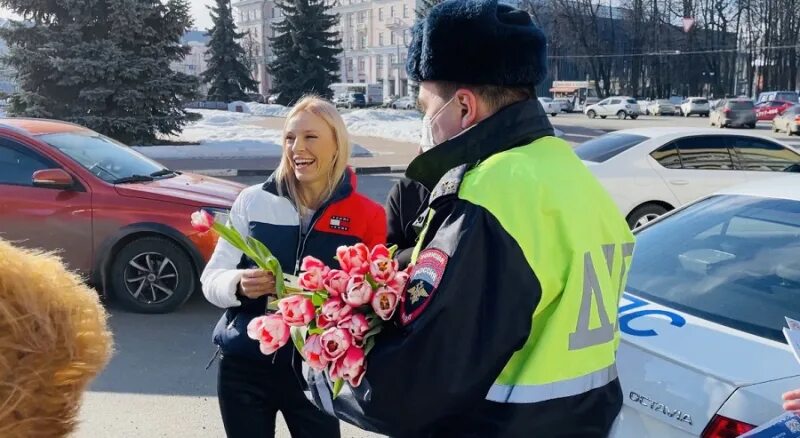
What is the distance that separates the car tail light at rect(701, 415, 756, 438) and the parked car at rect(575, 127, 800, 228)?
6.45 metres

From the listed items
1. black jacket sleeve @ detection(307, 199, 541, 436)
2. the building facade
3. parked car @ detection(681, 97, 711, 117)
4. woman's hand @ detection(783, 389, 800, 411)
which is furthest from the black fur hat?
the building facade

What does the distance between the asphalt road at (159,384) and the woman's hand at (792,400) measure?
2472 mm

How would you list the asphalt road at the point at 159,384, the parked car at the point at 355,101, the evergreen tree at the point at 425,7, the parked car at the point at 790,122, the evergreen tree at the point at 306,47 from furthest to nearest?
the parked car at the point at 355,101 < the evergreen tree at the point at 306,47 < the parked car at the point at 790,122 < the asphalt road at the point at 159,384 < the evergreen tree at the point at 425,7

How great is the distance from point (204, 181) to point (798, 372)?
551 cm

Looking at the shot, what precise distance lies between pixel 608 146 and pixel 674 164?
32.5 inches

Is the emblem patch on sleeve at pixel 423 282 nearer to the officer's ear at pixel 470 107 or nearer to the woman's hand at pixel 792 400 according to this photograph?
the officer's ear at pixel 470 107

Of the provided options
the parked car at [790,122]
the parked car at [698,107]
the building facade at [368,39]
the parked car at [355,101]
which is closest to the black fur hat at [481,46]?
the parked car at [790,122]

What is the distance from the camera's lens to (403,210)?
2.72m

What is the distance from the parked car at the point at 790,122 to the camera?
29.0 m

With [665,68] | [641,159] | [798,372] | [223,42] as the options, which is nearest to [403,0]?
[665,68]

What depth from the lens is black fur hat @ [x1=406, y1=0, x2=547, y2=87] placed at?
1392 mm

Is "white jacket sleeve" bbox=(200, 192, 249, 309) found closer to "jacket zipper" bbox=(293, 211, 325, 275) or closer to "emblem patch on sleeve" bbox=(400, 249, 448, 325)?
"jacket zipper" bbox=(293, 211, 325, 275)

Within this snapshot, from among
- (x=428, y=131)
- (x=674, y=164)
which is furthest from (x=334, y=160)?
(x=674, y=164)

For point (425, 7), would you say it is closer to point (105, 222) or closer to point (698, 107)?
point (698, 107)
